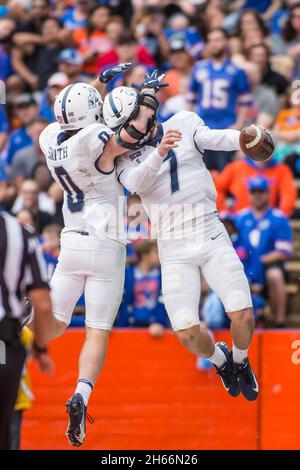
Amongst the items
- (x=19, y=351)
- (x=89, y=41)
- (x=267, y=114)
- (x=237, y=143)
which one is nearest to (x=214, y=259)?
(x=237, y=143)

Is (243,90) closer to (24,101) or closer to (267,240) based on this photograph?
(267,240)

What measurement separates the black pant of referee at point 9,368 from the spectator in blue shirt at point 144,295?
12.7ft

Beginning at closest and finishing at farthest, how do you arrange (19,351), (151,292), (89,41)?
(19,351)
(151,292)
(89,41)

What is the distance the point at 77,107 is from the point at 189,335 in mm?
1647

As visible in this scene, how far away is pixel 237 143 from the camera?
8.02m

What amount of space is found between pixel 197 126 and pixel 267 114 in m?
3.85

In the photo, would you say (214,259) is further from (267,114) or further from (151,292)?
(267,114)

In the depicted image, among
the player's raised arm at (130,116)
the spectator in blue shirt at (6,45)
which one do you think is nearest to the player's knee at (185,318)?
the player's raised arm at (130,116)

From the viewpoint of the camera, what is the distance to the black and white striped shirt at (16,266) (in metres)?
6.38

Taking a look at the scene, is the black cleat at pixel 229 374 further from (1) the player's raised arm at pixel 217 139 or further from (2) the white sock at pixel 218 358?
(1) the player's raised arm at pixel 217 139

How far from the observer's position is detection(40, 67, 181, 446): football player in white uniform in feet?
26.2

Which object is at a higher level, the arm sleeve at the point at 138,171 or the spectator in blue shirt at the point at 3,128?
the spectator in blue shirt at the point at 3,128

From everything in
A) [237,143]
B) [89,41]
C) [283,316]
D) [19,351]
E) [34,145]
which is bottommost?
[19,351]

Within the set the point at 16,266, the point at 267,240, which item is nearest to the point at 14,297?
the point at 16,266
